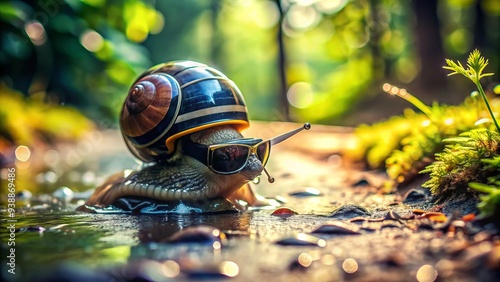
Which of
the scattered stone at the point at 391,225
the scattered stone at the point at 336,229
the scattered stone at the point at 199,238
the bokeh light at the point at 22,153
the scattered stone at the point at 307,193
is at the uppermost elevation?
the bokeh light at the point at 22,153

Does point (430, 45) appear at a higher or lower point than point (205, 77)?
higher

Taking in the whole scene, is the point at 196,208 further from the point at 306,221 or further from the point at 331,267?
the point at 331,267

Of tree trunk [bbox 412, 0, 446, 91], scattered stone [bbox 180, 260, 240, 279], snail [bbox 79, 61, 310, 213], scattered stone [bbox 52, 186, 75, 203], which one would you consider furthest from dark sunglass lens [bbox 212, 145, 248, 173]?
tree trunk [bbox 412, 0, 446, 91]

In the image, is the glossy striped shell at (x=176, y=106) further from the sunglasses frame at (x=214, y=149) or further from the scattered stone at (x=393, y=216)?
the scattered stone at (x=393, y=216)

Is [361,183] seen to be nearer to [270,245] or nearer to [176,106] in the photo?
[176,106]

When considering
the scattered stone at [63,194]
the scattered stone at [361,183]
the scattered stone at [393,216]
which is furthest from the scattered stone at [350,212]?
the scattered stone at [63,194]

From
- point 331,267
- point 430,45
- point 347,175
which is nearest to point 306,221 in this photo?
point 331,267

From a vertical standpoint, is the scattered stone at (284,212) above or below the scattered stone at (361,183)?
below
